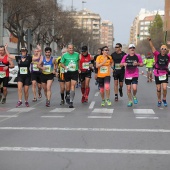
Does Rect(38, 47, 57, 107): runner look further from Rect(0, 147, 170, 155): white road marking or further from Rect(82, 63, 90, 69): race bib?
Rect(0, 147, 170, 155): white road marking

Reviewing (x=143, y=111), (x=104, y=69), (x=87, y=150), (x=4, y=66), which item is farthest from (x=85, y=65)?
(x=87, y=150)

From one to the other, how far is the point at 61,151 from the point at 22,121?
376cm

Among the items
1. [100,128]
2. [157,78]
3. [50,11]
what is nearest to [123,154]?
[100,128]

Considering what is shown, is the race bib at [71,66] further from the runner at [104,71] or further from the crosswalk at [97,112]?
the crosswalk at [97,112]

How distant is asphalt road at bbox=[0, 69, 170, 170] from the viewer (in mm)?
6562

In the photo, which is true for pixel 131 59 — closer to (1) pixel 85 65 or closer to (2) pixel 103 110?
(1) pixel 85 65

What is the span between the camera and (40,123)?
10.6 m

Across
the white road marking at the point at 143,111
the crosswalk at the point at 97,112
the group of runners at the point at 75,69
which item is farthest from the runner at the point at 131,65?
the crosswalk at the point at 97,112

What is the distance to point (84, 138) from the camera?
8.55m

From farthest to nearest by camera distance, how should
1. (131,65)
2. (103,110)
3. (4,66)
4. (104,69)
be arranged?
(4,66) → (104,69) → (131,65) → (103,110)

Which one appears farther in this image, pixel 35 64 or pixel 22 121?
pixel 35 64

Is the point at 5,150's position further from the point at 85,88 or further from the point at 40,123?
the point at 85,88

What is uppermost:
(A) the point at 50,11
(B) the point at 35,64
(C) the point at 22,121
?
(A) the point at 50,11

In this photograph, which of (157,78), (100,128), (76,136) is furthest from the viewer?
(157,78)
